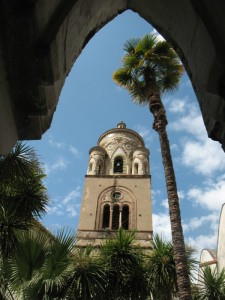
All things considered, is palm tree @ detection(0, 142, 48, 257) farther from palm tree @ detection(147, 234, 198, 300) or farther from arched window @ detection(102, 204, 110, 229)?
arched window @ detection(102, 204, 110, 229)

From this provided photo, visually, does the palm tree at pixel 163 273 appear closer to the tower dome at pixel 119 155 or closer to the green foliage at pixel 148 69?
the green foliage at pixel 148 69

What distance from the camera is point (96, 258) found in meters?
10.1

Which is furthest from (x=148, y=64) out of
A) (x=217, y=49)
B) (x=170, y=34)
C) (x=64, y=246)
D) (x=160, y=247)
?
(x=217, y=49)

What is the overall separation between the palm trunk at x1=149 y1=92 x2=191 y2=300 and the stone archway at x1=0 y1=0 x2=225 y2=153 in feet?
20.0

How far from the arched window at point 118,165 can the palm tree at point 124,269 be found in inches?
872

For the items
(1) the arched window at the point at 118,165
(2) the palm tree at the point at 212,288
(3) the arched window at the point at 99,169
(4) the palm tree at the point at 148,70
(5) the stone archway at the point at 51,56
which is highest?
(1) the arched window at the point at 118,165

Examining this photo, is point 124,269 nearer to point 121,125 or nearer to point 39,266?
point 39,266

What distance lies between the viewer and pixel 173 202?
9.04m

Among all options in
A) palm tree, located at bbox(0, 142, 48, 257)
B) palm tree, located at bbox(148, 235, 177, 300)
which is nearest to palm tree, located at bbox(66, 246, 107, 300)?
palm tree, located at bbox(148, 235, 177, 300)

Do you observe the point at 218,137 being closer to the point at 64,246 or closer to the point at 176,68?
the point at 64,246

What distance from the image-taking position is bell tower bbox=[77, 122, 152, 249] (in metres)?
26.4

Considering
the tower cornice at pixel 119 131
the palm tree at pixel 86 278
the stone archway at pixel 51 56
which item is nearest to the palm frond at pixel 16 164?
the palm tree at pixel 86 278

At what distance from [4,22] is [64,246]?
6.78 m

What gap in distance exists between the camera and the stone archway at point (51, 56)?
6.39 feet
